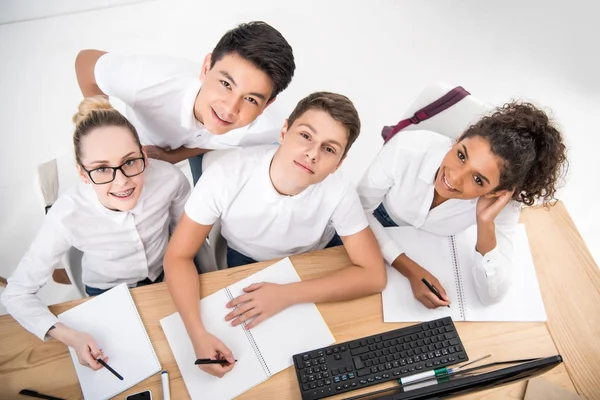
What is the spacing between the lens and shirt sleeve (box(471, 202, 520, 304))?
1344 mm

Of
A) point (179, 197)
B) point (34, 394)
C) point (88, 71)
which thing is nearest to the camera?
point (34, 394)

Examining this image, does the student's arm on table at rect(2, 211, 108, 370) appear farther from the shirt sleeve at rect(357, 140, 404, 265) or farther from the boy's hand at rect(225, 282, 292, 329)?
the shirt sleeve at rect(357, 140, 404, 265)

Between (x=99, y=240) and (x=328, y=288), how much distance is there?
2.28 feet

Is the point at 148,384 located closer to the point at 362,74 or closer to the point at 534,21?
the point at 362,74

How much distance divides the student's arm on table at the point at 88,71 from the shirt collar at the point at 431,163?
1235 millimetres

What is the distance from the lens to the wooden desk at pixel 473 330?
120cm

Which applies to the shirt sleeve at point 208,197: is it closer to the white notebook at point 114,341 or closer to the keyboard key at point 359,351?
the white notebook at point 114,341

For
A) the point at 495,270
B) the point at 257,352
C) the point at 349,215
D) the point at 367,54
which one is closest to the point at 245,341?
the point at 257,352

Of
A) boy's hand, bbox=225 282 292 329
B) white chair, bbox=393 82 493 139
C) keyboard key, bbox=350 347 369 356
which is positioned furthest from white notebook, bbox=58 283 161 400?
white chair, bbox=393 82 493 139

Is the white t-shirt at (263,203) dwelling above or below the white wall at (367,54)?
below

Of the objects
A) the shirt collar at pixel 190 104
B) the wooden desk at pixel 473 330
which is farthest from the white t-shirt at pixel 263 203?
the shirt collar at pixel 190 104

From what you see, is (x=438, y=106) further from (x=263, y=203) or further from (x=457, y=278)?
(x=263, y=203)

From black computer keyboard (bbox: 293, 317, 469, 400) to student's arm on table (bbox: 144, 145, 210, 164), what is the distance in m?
0.98

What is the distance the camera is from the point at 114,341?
1.25 m
